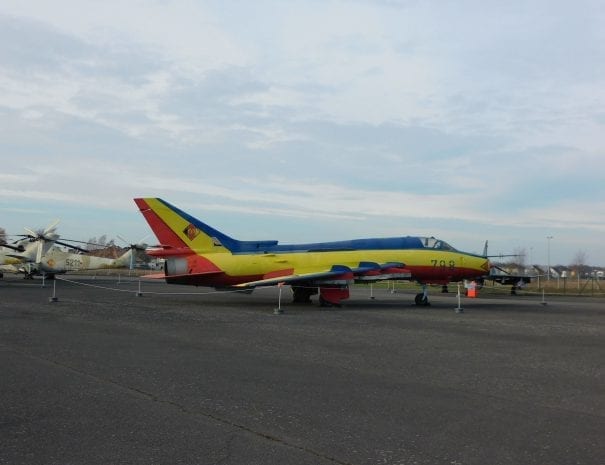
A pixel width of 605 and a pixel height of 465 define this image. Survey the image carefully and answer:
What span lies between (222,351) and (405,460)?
580 cm

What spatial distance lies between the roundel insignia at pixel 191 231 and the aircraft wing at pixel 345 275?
2.65 metres

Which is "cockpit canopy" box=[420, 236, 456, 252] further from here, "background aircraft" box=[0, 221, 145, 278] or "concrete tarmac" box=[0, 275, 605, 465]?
"background aircraft" box=[0, 221, 145, 278]

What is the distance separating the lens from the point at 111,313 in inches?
634

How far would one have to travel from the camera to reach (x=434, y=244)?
22938 millimetres

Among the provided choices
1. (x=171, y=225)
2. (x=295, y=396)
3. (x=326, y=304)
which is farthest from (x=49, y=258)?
(x=295, y=396)

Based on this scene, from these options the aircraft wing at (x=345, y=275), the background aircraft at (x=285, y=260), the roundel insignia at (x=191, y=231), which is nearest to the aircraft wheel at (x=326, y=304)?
the background aircraft at (x=285, y=260)

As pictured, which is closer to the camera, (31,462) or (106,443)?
(31,462)

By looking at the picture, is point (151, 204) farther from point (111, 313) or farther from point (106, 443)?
point (106, 443)

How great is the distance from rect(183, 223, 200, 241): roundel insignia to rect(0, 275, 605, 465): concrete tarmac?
9.09m

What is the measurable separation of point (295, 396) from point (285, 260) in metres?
15.8

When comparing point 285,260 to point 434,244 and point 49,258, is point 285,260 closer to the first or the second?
point 434,244

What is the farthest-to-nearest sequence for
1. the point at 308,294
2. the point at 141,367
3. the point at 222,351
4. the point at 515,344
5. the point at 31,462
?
1. the point at 308,294
2. the point at 515,344
3. the point at 222,351
4. the point at 141,367
5. the point at 31,462

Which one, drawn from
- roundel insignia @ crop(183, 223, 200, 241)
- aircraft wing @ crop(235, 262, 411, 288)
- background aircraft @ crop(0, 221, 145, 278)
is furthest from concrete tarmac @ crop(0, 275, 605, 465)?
background aircraft @ crop(0, 221, 145, 278)

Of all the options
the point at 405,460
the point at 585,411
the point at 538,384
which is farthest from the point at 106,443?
the point at 538,384
